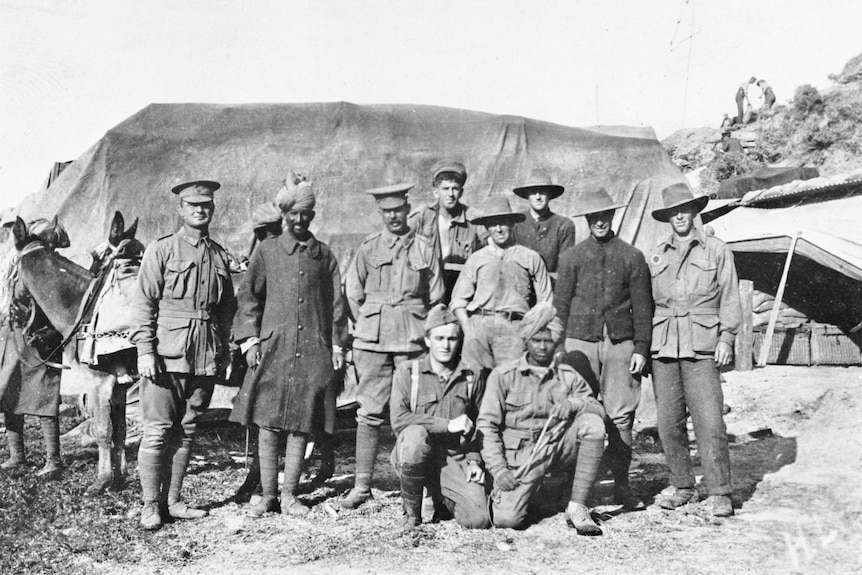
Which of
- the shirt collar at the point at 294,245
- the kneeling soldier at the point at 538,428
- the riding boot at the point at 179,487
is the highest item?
the shirt collar at the point at 294,245

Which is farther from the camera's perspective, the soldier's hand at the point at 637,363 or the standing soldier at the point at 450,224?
the standing soldier at the point at 450,224

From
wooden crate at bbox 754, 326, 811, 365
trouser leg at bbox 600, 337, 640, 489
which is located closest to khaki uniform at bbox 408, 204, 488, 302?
trouser leg at bbox 600, 337, 640, 489

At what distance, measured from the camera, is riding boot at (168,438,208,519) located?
4359mm

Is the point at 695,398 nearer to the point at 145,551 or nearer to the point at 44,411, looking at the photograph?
the point at 145,551

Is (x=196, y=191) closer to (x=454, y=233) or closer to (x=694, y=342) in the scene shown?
(x=454, y=233)


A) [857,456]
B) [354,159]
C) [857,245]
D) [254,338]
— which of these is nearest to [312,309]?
[254,338]

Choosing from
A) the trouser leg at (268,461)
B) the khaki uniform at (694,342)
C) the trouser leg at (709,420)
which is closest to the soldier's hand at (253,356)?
the trouser leg at (268,461)

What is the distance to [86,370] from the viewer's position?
5.16 m

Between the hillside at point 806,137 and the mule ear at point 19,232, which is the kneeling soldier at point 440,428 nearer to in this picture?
the mule ear at point 19,232

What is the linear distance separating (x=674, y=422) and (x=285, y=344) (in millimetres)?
2490

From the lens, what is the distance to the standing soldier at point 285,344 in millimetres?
4430

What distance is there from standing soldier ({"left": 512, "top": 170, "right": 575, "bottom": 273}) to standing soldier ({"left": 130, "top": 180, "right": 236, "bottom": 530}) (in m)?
2.23

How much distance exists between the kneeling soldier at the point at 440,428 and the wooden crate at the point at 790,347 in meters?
7.86

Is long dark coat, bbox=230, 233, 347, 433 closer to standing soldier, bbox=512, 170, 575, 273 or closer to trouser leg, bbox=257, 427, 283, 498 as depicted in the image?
trouser leg, bbox=257, 427, 283, 498
